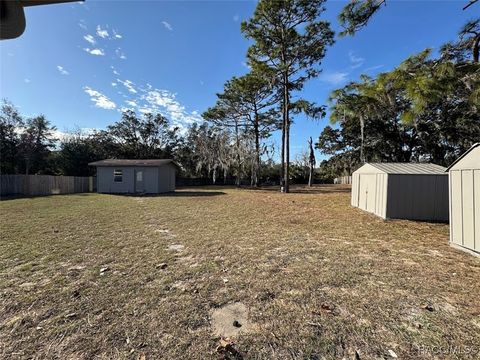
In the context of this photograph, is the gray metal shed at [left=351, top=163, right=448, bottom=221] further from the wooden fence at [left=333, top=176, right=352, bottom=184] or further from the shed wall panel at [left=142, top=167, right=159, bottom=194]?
the wooden fence at [left=333, top=176, right=352, bottom=184]

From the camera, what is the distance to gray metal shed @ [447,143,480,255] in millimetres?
4141

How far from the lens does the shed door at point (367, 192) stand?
27.8 ft

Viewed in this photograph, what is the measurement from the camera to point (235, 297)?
2.75 metres

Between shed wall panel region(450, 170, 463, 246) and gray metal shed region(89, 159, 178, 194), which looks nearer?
shed wall panel region(450, 170, 463, 246)

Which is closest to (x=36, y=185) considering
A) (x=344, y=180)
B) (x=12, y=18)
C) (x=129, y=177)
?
(x=129, y=177)

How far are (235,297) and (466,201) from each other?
4.35 metres

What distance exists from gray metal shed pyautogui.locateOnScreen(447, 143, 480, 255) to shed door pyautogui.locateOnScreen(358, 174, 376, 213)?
3.64 m

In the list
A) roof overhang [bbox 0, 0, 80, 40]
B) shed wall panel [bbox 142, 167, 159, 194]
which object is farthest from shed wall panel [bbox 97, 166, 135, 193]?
roof overhang [bbox 0, 0, 80, 40]

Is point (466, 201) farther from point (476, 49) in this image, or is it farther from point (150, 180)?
point (150, 180)

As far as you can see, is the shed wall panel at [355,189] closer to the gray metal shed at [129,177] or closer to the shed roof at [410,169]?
the shed roof at [410,169]

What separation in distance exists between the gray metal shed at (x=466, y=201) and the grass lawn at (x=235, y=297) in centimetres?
31

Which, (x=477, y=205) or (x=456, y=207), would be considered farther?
(x=456, y=207)

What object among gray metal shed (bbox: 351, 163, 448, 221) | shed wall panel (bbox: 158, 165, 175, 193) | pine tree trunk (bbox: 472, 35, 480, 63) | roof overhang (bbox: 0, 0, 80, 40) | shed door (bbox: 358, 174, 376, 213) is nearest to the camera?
roof overhang (bbox: 0, 0, 80, 40)

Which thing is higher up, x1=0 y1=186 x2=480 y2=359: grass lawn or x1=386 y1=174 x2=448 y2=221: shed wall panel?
x1=386 y1=174 x2=448 y2=221: shed wall panel
